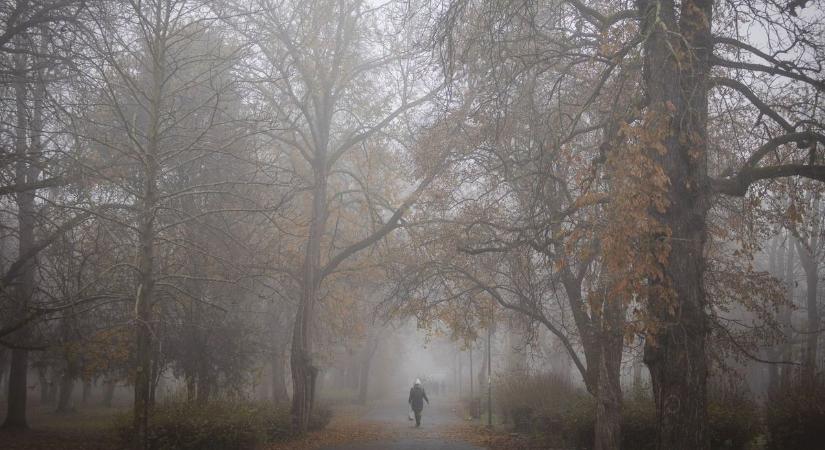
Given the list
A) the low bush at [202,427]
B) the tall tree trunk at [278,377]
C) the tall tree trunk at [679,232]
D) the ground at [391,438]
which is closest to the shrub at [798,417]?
the tall tree trunk at [679,232]

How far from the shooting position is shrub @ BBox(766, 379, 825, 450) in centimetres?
1109

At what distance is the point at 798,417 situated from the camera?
37.2 ft

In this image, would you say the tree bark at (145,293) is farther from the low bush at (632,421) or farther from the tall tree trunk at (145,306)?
the low bush at (632,421)

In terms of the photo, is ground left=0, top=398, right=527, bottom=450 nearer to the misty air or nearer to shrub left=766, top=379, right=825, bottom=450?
the misty air

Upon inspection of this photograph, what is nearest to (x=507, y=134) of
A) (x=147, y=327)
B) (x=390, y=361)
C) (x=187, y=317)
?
(x=147, y=327)

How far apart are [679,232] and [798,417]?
6474mm

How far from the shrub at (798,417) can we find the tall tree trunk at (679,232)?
5.46 meters

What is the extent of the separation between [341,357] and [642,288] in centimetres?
3713

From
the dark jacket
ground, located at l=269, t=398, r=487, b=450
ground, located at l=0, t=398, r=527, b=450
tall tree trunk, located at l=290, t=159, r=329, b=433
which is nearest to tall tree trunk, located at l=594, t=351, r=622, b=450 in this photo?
ground, located at l=0, t=398, r=527, b=450

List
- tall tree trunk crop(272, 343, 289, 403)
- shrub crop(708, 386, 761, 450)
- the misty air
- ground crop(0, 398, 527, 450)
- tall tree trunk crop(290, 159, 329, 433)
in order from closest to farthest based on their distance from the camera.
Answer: the misty air → shrub crop(708, 386, 761, 450) → ground crop(0, 398, 527, 450) → tall tree trunk crop(290, 159, 329, 433) → tall tree trunk crop(272, 343, 289, 403)

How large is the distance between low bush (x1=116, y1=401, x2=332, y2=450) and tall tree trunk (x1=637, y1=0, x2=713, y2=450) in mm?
9441

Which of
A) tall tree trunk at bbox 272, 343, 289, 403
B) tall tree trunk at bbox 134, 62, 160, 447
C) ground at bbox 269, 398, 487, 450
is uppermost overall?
tall tree trunk at bbox 134, 62, 160, 447

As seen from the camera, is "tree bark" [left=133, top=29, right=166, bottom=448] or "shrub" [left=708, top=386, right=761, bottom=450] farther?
Answer: "shrub" [left=708, top=386, right=761, bottom=450]

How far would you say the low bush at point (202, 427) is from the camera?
12617 mm
